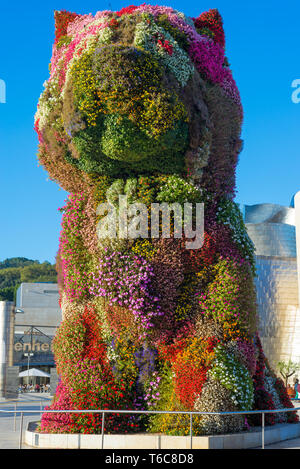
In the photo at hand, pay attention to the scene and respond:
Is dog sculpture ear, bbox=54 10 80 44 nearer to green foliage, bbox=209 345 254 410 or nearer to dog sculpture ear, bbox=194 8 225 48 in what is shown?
dog sculpture ear, bbox=194 8 225 48

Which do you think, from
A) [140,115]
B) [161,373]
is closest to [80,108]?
[140,115]

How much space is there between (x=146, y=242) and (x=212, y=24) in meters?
6.82

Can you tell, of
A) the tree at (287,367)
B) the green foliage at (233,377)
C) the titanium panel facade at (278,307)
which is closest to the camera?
the green foliage at (233,377)

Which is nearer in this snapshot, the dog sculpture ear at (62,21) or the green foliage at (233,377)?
the green foliage at (233,377)

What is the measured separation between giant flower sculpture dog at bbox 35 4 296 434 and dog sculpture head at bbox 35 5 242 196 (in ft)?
0.11

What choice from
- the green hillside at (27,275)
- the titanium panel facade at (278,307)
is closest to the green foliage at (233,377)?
the titanium panel facade at (278,307)

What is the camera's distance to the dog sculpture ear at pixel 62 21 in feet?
50.2

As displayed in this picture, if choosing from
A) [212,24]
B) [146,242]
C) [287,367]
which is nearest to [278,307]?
[287,367]

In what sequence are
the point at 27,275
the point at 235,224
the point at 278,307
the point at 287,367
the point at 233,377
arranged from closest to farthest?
1. the point at 233,377
2. the point at 235,224
3. the point at 287,367
4. the point at 278,307
5. the point at 27,275

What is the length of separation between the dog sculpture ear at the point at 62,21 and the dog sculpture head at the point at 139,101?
3 centimetres

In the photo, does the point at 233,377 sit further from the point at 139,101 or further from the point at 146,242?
the point at 139,101

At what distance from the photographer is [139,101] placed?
12.8 meters

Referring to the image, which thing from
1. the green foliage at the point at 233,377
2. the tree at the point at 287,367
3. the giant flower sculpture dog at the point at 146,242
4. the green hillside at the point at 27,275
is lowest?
the tree at the point at 287,367

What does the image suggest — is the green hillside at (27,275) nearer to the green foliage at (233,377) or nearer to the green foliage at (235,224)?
the green foliage at (235,224)
